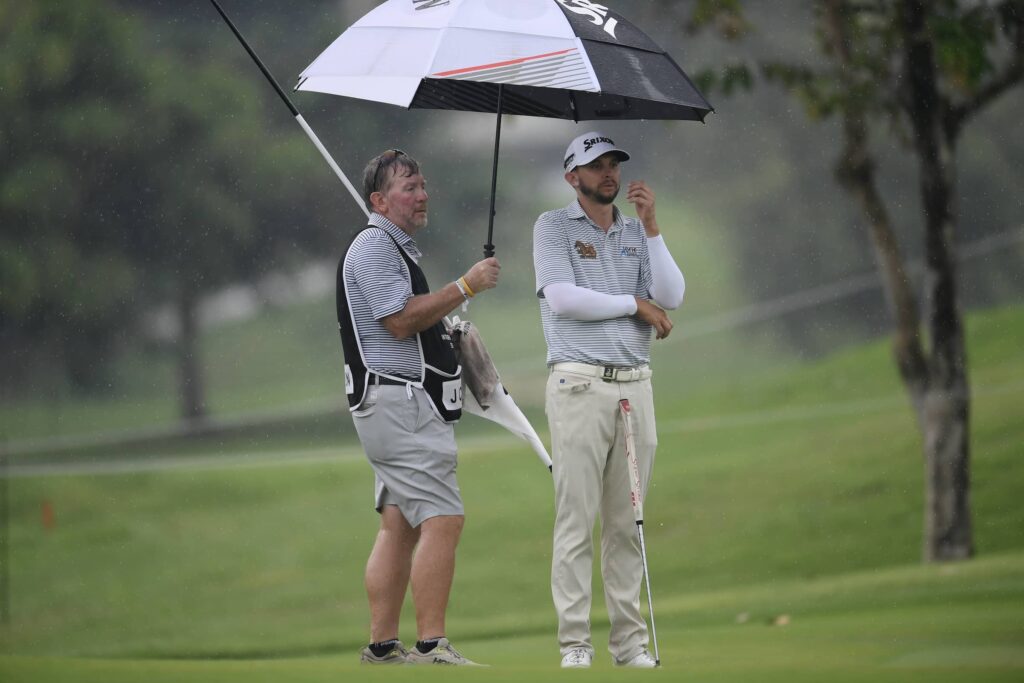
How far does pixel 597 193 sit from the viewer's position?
497 cm

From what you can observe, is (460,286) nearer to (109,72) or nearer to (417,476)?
(417,476)

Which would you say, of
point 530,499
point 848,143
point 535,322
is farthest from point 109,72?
point 848,143

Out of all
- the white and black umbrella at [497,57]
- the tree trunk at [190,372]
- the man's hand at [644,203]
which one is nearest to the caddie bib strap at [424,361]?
the white and black umbrella at [497,57]

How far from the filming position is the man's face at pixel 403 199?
477 centimetres

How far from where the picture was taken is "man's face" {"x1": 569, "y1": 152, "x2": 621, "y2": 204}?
495 centimetres

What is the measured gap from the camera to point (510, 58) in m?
4.70

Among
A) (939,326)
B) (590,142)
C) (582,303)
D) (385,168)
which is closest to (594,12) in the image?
(590,142)

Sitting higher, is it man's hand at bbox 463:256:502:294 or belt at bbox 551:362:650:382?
man's hand at bbox 463:256:502:294

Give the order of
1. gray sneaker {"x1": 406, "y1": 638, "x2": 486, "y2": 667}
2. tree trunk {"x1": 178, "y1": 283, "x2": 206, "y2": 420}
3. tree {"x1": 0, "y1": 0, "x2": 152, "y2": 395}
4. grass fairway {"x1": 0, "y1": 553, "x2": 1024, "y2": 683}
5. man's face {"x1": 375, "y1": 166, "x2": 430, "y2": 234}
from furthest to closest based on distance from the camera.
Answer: tree trunk {"x1": 178, "y1": 283, "x2": 206, "y2": 420}
tree {"x1": 0, "y1": 0, "x2": 152, "y2": 395}
man's face {"x1": 375, "y1": 166, "x2": 430, "y2": 234}
gray sneaker {"x1": 406, "y1": 638, "x2": 486, "y2": 667}
grass fairway {"x1": 0, "y1": 553, "x2": 1024, "y2": 683}

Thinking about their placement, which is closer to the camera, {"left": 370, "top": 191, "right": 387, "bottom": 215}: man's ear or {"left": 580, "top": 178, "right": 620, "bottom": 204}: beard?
{"left": 370, "top": 191, "right": 387, "bottom": 215}: man's ear

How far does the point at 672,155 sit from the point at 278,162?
2643 mm

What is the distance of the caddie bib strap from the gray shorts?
0.04 m

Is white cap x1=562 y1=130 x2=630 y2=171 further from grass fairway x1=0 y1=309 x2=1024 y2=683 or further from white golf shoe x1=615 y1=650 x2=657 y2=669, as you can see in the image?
grass fairway x1=0 y1=309 x2=1024 y2=683

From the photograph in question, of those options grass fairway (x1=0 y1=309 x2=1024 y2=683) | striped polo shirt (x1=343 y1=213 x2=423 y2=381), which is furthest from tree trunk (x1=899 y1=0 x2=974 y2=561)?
striped polo shirt (x1=343 y1=213 x2=423 y2=381)
